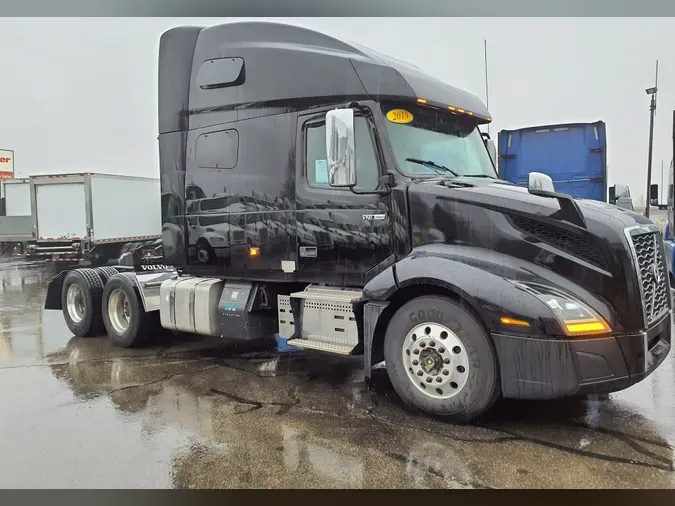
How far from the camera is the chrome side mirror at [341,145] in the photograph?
4.36 m

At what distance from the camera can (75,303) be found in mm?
8055

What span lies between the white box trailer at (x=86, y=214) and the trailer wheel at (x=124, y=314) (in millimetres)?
7088

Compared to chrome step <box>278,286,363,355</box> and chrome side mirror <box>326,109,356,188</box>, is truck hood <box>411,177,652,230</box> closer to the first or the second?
chrome side mirror <box>326,109,356,188</box>

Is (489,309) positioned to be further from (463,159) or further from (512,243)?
(463,159)

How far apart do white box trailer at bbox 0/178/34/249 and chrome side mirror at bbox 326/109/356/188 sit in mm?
8838

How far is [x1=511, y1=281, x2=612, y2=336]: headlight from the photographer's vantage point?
12.2 feet

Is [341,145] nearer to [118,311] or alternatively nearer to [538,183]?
[538,183]

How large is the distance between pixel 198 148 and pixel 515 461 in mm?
4424

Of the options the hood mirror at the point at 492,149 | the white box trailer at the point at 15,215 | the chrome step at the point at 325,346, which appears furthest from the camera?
the white box trailer at the point at 15,215

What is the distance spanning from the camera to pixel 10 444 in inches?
162

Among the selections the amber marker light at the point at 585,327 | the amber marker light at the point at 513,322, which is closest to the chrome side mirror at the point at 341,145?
the amber marker light at the point at 513,322

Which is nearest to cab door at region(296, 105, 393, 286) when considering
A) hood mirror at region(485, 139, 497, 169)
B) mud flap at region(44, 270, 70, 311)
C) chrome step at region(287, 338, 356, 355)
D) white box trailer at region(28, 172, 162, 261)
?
chrome step at region(287, 338, 356, 355)

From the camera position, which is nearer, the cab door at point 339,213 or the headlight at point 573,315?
the headlight at point 573,315

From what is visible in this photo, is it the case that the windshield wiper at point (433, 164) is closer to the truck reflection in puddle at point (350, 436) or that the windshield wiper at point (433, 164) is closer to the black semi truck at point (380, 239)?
the black semi truck at point (380, 239)
